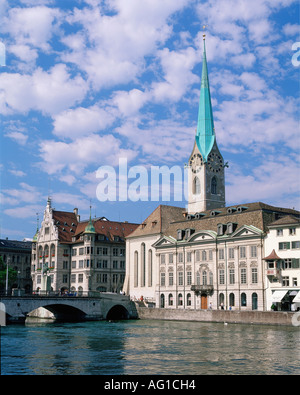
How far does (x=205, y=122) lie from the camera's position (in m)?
119

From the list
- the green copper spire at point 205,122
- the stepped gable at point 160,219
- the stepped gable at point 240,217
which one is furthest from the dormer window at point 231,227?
the green copper spire at point 205,122

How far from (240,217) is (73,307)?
26060mm

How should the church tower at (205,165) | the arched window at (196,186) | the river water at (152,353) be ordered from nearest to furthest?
the river water at (152,353), the church tower at (205,165), the arched window at (196,186)

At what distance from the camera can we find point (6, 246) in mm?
130125

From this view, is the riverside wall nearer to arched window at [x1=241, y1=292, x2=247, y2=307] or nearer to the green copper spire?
arched window at [x1=241, y1=292, x2=247, y2=307]

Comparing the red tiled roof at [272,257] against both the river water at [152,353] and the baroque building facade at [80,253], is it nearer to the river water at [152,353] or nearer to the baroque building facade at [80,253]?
the river water at [152,353]

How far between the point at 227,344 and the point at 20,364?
52.5 feet

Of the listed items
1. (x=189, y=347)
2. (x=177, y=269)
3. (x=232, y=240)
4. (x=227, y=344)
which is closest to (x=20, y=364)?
(x=189, y=347)

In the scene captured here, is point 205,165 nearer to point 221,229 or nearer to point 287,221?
point 221,229

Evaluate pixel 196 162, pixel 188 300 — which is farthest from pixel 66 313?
pixel 196 162

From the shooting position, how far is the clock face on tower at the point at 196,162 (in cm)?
11694

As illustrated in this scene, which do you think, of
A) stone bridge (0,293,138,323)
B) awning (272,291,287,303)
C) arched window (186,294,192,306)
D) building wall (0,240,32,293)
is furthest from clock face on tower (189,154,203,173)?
awning (272,291,287,303)

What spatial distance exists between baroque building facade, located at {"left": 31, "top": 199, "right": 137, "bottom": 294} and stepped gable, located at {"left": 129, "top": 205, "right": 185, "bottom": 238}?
9.01m

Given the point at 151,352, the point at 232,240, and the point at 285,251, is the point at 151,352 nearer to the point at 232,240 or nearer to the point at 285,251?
the point at 285,251
